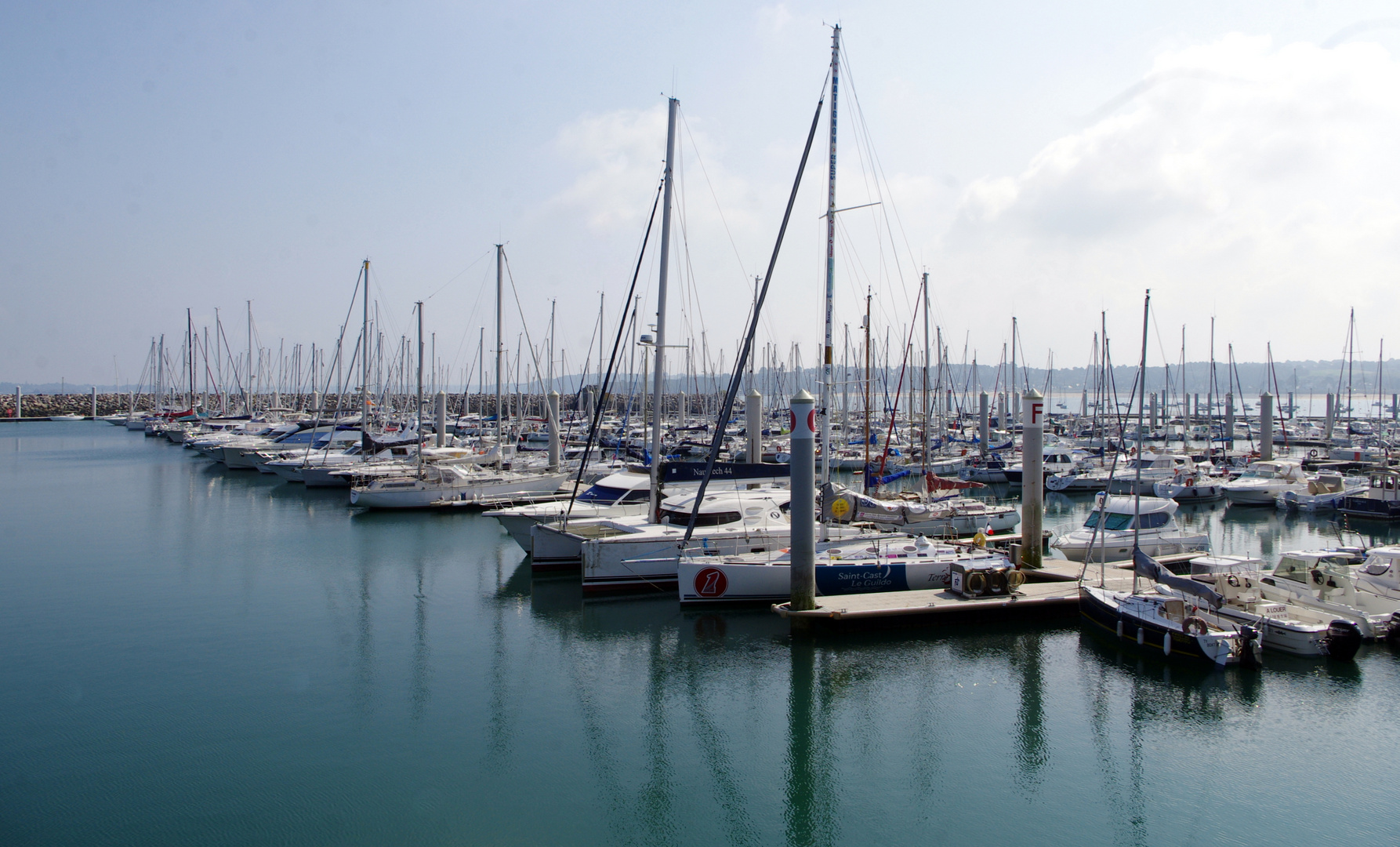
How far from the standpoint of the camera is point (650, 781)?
12953 mm

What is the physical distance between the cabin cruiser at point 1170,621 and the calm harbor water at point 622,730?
49 cm

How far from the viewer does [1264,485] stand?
4241 centimetres

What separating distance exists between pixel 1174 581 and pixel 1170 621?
1.21m

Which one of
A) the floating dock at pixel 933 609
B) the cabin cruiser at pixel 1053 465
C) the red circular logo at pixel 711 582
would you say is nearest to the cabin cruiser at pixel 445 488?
the red circular logo at pixel 711 582

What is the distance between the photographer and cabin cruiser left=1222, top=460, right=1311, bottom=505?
42250 mm

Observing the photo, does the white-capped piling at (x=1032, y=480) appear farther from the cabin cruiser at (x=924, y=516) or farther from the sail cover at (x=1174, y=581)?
the cabin cruiser at (x=924, y=516)

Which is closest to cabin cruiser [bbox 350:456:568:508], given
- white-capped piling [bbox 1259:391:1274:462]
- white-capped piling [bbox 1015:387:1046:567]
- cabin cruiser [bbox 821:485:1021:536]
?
cabin cruiser [bbox 821:485:1021:536]

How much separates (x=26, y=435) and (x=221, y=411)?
22129mm

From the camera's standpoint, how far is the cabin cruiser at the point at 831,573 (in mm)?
21359

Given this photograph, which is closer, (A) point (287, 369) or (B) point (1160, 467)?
(B) point (1160, 467)

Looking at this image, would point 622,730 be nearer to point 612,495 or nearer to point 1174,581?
point 1174,581

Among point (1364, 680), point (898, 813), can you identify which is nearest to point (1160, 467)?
point (1364, 680)

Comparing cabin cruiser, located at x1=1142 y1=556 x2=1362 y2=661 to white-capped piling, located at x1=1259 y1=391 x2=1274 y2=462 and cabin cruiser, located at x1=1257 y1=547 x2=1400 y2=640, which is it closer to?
cabin cruiser, located at x1=1257 y1=547 x2=1400 y2=640

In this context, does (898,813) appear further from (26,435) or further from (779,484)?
(26,435)
